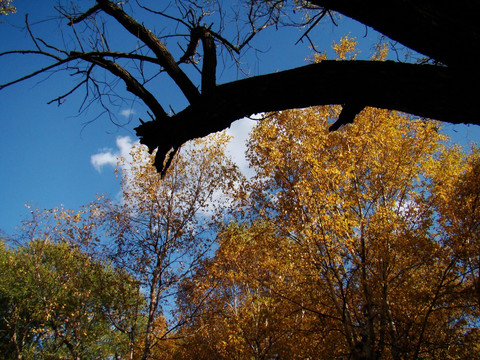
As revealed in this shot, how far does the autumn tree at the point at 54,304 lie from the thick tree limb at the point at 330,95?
32.3 ft

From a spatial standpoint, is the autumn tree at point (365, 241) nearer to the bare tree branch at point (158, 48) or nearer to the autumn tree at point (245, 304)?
the autumn tree at point (245, 304)

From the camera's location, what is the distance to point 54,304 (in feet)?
44.0

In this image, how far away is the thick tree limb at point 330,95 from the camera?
5.61 feet

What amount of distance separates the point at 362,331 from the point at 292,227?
305 centimetres

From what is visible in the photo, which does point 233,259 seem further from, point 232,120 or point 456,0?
point 456,0

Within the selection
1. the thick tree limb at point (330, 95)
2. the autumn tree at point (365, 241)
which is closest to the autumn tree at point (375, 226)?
the autumn tree at point (365, 241)

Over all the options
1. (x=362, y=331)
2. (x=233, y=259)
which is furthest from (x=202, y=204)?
(x=362, y=331)

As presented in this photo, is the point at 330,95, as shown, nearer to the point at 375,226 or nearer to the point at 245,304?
the point at 375,226

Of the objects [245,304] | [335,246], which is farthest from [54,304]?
[335,246]

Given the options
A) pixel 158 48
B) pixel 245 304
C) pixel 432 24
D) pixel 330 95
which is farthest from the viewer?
pixel 245 304

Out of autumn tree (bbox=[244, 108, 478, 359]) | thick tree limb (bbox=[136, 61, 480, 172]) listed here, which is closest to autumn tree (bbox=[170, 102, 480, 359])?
autumn tree (bbox=[244, 108, 478, 359])

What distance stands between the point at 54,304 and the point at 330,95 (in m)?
16.5

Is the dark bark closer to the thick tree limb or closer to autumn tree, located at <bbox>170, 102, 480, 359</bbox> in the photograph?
the thick tree limb

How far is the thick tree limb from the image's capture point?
5.61 feet
